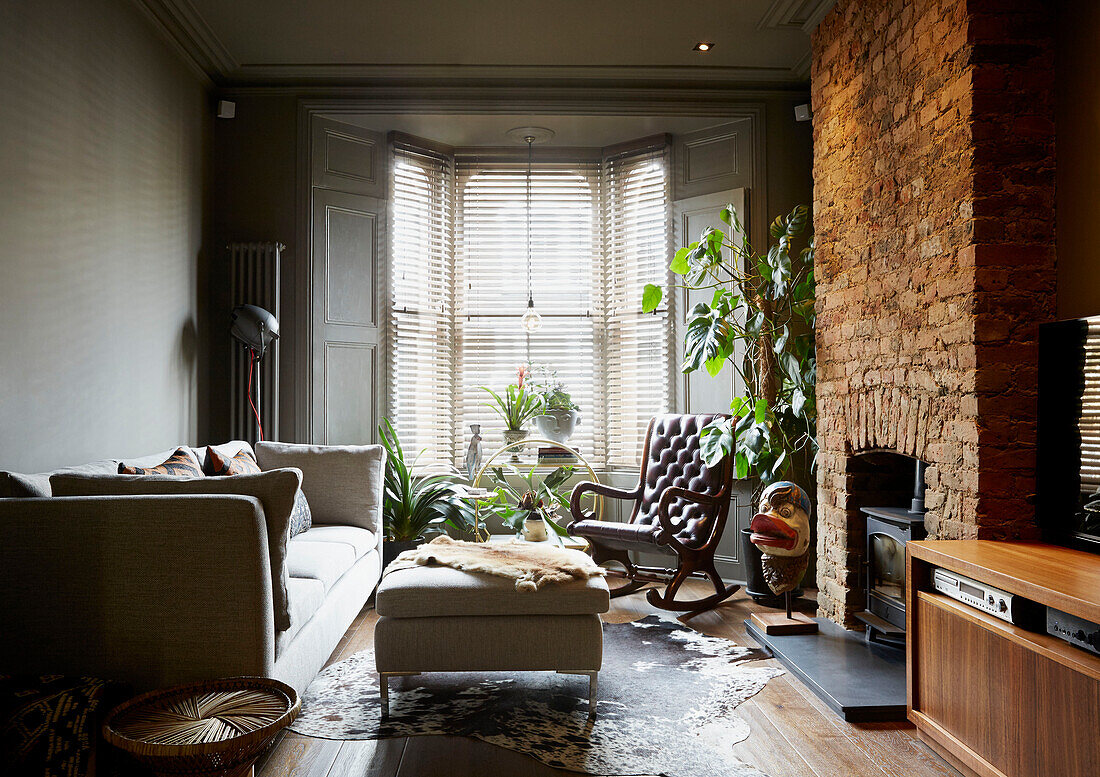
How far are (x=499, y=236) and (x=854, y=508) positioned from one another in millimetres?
3047

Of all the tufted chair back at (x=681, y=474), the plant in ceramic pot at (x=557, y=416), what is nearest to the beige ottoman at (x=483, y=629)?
the tufted chair back at (x=681, y=474)

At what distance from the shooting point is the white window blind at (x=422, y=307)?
5.20 metres

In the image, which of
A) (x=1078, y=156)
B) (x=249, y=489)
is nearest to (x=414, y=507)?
(x=249, y=489)

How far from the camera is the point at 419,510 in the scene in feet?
15.0

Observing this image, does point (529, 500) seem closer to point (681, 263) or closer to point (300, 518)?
point (300, 518)

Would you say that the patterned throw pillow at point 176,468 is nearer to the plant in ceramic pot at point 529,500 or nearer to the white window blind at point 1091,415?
the plant in ceramic pot at point 529,500

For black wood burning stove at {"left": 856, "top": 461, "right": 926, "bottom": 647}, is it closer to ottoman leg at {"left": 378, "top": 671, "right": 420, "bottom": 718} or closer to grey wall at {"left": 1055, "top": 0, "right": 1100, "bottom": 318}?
grey wall at {"left": 1055, "top": 0, "right": 1100, "bottom": 318}

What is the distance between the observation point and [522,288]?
5434mm

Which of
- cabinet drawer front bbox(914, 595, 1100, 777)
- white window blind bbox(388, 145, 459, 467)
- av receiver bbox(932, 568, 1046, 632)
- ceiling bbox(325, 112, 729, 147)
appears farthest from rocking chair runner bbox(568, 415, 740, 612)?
ceiling bbox(325, 112, 729, 147)

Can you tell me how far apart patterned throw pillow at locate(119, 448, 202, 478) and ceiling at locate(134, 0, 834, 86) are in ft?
7.35

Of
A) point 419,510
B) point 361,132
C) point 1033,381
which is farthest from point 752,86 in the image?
point 419,510

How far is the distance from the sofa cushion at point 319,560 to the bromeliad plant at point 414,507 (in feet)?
3.59

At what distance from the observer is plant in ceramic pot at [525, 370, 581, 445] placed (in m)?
5.07

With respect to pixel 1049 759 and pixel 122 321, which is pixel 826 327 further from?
pixel 122 321
